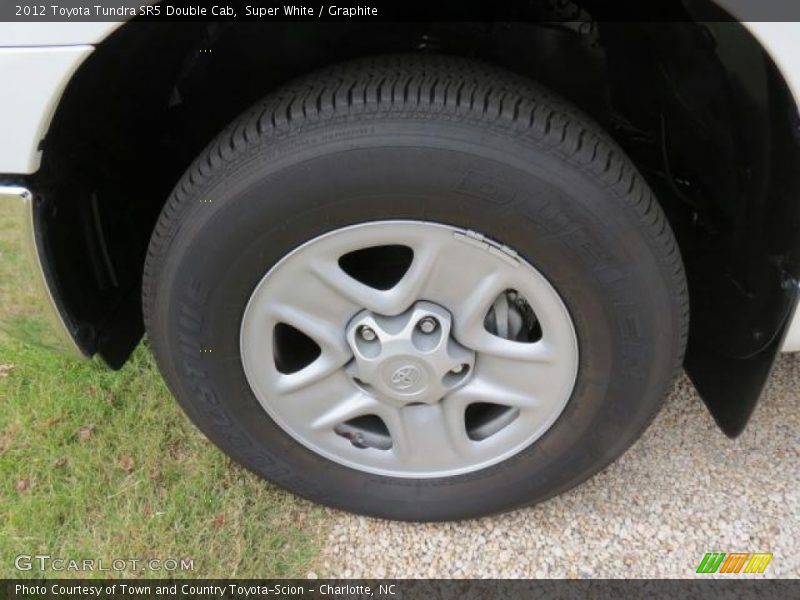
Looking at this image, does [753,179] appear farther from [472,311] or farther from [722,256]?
[472,311]

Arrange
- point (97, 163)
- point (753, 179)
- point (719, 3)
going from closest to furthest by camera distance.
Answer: point (719, 3) → point (753, 179) → point (97, 163)

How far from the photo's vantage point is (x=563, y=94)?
6.61 ft

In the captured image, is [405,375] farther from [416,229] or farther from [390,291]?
[416,229]

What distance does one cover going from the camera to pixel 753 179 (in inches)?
70.0

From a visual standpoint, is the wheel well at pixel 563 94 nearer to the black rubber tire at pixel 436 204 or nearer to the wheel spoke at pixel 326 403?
the black rubber tire at pixel 436 204

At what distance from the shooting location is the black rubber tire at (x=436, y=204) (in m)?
1.53

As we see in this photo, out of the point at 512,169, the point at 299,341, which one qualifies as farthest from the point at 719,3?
the point at 299,341

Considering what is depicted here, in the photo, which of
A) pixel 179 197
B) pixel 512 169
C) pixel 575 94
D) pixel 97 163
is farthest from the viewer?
pixel 575 94

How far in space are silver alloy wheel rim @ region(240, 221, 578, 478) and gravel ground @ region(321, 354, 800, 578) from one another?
22 cm

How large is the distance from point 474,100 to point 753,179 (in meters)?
0.73

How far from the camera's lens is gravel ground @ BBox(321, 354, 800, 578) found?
199 centimetres

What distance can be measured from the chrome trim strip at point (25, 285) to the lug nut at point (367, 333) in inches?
27.1

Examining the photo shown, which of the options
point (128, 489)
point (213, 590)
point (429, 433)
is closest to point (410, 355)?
point (429, 433)

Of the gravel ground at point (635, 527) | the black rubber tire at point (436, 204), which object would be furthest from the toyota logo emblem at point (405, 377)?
the gravel ground at point (635, 527)
